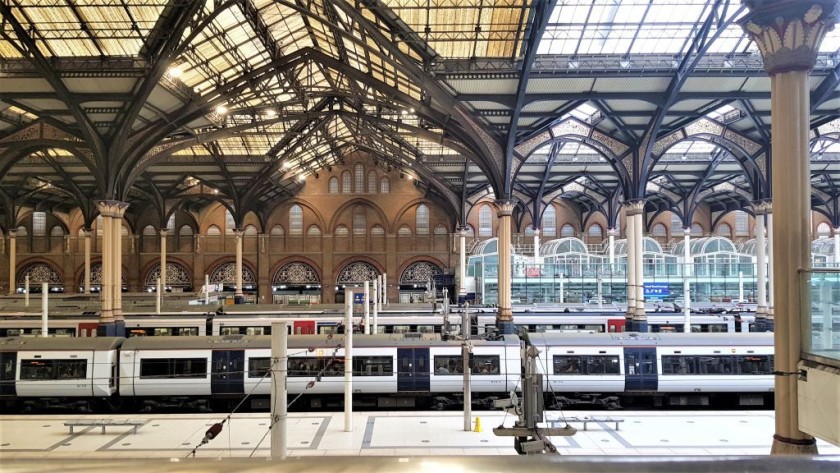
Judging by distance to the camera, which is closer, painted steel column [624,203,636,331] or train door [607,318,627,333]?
painted steel column [624,203,636,331]

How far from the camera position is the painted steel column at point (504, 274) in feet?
83.2

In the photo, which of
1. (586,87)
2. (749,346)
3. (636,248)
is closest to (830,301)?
(749,346)

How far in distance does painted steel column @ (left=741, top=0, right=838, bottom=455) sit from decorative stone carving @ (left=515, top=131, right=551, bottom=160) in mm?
17435

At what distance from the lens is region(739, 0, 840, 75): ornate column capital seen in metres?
8.30

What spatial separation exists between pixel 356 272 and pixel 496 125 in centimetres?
2756

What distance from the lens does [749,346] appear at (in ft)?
57.4

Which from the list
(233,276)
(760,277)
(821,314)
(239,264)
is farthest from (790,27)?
(233,276)

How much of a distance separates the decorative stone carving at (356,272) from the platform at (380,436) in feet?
112

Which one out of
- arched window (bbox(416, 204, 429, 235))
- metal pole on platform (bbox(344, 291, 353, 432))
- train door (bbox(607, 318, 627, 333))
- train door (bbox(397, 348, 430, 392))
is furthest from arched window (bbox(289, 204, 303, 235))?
metal pole on platform (bbox(344, 291, 353, 432))

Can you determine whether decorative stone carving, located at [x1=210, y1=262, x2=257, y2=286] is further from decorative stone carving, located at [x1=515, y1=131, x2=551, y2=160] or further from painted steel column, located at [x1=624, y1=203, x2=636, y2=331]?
painted steel column, located at [x1=624, y1=203, x2=636, y2=331]

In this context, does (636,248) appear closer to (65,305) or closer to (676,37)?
(676,37)

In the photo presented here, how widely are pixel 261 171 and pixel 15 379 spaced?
2455 cm

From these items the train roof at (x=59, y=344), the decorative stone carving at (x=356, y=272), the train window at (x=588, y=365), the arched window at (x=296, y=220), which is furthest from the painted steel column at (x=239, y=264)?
the train window at (x=588, y=365)

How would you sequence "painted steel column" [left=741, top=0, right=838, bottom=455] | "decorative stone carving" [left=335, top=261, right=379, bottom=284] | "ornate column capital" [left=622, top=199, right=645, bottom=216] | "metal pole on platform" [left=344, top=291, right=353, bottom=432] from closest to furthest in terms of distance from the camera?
Result: 1. "painted steel column" [left=741, top=0, right=838, bottom=455]
2. "metal pole on platform" [left=344, top=291, right=353, bottom=432]
3. "ornate column capital" [left=622, top=199, right=645, bottom=216]
4. "decorative stone carving" [left=335, top=261, right=379, bottom=284]
